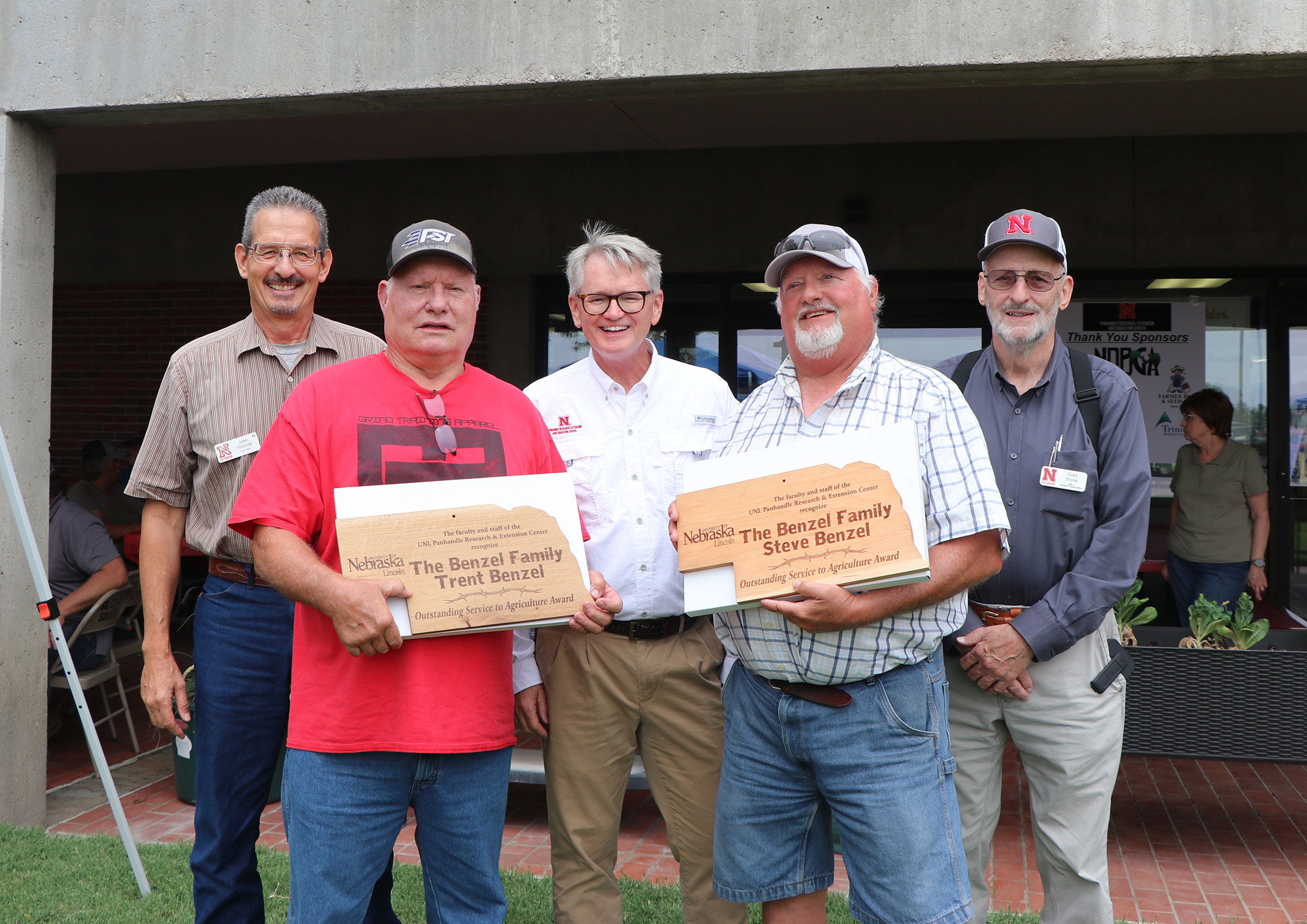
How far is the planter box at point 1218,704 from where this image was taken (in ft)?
13.5

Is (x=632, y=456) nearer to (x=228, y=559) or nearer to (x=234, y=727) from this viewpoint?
(x=228, y=559)

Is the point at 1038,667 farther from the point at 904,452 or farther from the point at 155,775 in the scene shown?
the point at 155,775

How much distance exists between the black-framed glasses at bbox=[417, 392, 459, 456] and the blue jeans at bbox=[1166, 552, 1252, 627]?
19.5 feet

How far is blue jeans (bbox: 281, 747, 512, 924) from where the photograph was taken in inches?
88.3

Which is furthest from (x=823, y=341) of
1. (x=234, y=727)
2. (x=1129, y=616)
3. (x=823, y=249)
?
(x=1129, y=616)

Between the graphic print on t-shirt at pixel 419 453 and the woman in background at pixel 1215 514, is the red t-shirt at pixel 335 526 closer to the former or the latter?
the graphic print on t-shirt at pixel 419 453

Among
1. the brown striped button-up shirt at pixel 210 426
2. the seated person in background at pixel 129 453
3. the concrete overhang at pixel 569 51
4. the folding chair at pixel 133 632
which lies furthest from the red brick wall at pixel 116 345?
the brown striped button-up shirt at pixel 210 426

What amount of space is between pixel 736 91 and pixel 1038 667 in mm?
2551

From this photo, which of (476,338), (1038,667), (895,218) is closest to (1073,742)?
(1038,667)

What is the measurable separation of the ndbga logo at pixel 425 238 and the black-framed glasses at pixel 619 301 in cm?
51

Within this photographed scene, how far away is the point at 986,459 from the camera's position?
2256 millimetres

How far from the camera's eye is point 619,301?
111 inches

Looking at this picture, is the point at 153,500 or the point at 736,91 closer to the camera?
the point at 153,500

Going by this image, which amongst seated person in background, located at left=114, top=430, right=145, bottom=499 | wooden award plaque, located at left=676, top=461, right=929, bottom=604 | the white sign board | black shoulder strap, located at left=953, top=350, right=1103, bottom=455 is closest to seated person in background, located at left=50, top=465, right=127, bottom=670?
seated person in background, located at left=114, top=430, right=145, bottom=499
